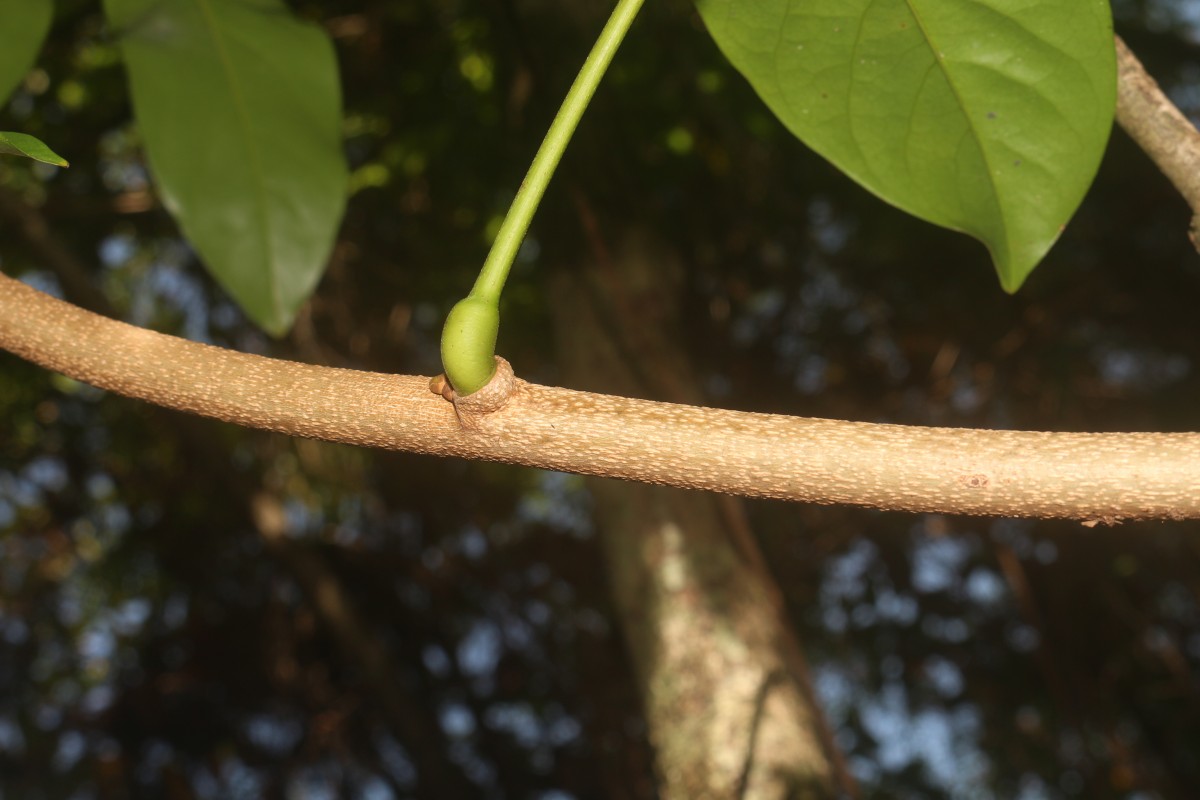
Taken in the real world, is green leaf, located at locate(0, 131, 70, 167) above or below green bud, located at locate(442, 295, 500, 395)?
above

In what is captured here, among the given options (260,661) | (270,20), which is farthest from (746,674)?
(260,661)

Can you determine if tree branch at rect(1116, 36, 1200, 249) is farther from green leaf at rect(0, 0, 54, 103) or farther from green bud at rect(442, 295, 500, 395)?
green leaf at rect(0, 0, 54, 103)

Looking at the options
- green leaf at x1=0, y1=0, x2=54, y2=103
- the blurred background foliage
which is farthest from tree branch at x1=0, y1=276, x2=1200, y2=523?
the blurred background foliage

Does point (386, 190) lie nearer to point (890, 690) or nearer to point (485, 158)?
point (485, 158)

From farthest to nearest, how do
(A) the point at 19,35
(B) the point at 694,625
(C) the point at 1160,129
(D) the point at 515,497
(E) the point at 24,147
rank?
1. (D) the point at 515,497
2. (B) the point at 694,625
3. (A) the point at 19,35
4. (C) the point at 1160,129
5. (E) the point at 24,147

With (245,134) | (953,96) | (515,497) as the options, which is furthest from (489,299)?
(515,497)

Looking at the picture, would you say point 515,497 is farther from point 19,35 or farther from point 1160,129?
point 1160,129
